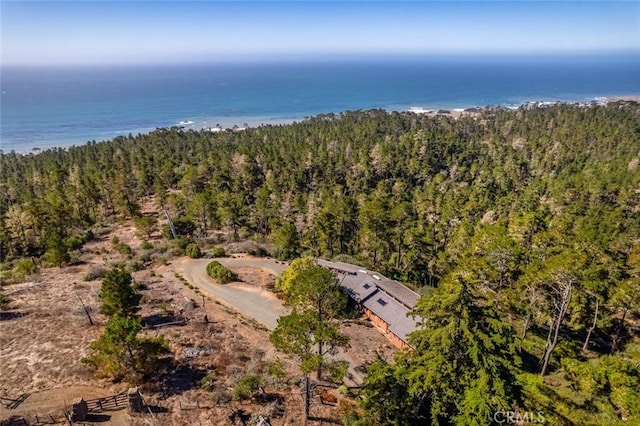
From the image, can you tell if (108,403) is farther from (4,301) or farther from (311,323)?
(4,301)

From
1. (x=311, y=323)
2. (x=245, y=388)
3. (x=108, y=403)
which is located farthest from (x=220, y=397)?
(x=311, y=323)

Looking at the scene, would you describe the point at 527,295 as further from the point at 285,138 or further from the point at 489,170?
the point at 285,138

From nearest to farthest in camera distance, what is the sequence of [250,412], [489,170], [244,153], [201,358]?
1. [250,412]
2. [201,358]
3. [489,170]
4. [244,153]

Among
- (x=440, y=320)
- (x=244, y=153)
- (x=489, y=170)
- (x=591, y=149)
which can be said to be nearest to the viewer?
(x=440, y=320)

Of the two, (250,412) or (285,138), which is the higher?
(285,138)

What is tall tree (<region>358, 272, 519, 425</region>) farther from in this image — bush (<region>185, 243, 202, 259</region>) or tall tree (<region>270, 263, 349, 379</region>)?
bush (<region>185, 243, 202, 259</region>)

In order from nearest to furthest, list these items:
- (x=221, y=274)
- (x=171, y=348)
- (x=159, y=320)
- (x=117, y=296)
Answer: (x=171, y=348) < (x=117, y=296) < (x=159, y=320) < (x=221, y=274)

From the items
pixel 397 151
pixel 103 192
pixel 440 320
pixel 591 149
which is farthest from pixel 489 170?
pixel 103 192
